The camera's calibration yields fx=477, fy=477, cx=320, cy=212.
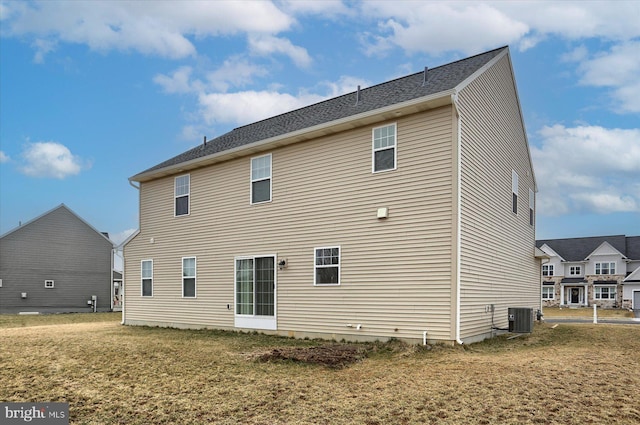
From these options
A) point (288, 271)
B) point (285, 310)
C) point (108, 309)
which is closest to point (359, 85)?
point (288, 271)

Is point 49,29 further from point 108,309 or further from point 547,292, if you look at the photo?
point 547,292

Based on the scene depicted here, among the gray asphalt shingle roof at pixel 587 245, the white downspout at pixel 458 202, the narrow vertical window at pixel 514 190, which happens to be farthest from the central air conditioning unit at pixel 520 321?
the gray asphalt shingle roof at pixel 587 245

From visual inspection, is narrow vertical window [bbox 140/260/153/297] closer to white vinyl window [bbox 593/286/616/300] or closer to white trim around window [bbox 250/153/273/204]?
white trim around window [bbox 250/153/273/204]

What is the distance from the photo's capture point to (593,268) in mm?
44281

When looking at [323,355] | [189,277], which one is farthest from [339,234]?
[189,277]

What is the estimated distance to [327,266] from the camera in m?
11.9

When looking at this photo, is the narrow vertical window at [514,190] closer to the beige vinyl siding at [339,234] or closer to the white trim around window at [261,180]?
the beige vinyl siding at [339,234]

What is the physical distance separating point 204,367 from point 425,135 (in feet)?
21.4

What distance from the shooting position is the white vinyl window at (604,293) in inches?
1689

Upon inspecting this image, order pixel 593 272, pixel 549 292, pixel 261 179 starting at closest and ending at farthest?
pixel 261 179 < pixel 593 272 < pixel 549 292

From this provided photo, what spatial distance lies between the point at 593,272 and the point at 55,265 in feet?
145

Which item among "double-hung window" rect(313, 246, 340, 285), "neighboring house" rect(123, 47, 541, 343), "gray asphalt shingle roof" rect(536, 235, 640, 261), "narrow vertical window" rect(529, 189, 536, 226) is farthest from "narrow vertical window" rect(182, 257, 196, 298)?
"gray asphalt shingle roof" rect(536, 235, 640, 261)

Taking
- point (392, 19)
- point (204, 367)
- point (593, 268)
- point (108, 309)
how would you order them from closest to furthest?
point (204, 367) → point (392, 19) → point (108, 309) → point (593, 268)

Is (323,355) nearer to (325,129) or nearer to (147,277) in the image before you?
(325,129)
